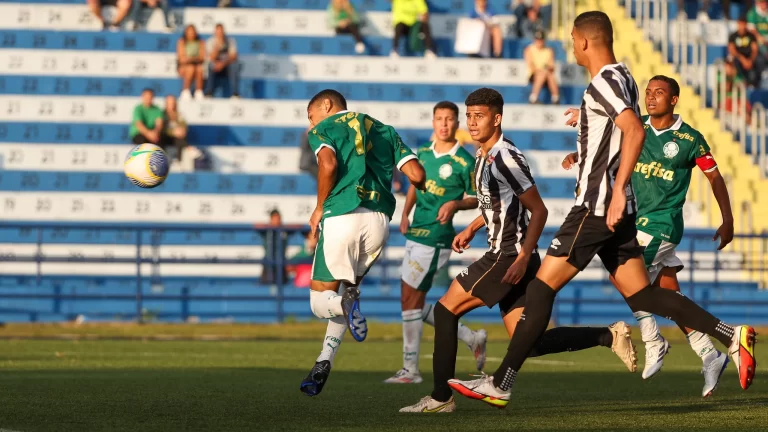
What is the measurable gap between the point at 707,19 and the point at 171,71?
10394 millimetres

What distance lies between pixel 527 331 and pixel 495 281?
2.58 feet

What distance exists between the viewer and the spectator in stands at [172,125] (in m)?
22.4

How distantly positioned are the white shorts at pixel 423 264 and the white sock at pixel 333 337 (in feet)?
8.29

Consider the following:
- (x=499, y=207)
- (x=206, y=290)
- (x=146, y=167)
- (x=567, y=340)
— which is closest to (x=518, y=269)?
(x=499, y=207)

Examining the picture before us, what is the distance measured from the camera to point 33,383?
9.73m

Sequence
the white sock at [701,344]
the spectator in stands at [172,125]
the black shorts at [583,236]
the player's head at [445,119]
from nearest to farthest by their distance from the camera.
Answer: the black shorts at [583,236] → the white sock at [701,344] → the player's head at [445,119] → the spectator in stands at [172,125]

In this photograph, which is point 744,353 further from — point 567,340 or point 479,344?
point 479,344

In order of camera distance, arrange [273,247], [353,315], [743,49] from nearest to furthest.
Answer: [353,315]
[273,247]
[743,49]

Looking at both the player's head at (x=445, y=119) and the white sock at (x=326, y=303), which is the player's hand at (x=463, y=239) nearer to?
the white sock at (x=326, y=303)

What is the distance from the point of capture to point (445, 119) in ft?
36.5

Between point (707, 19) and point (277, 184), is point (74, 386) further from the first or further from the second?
point (707, 19)

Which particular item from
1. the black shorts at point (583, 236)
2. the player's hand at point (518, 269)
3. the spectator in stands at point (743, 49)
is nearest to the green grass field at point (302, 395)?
the player's hand at point (518, 269)

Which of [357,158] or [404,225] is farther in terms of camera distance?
[404,225]

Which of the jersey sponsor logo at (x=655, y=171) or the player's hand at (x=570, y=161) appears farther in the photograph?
the jersey sponsor logo at (x=655, y=171)
